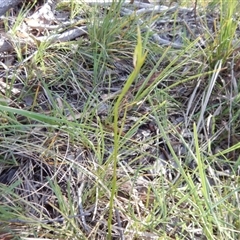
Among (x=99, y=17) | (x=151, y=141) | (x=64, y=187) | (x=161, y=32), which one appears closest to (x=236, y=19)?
(x=161, y=32)

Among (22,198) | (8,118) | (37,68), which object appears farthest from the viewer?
(37,68)

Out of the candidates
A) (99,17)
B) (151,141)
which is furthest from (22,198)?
(99,17)

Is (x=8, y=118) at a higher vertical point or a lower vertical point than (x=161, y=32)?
lower

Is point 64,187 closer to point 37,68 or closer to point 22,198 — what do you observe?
point 22,198

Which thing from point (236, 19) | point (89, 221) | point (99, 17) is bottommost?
point (89, 221)

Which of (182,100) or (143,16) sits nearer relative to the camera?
(182,100)

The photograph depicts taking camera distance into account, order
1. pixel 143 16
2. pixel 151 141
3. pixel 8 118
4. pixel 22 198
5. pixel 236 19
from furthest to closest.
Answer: pixel 143 16
pixel 236 19
pixel 151 141
pixel 8 118
pixel 22 198
